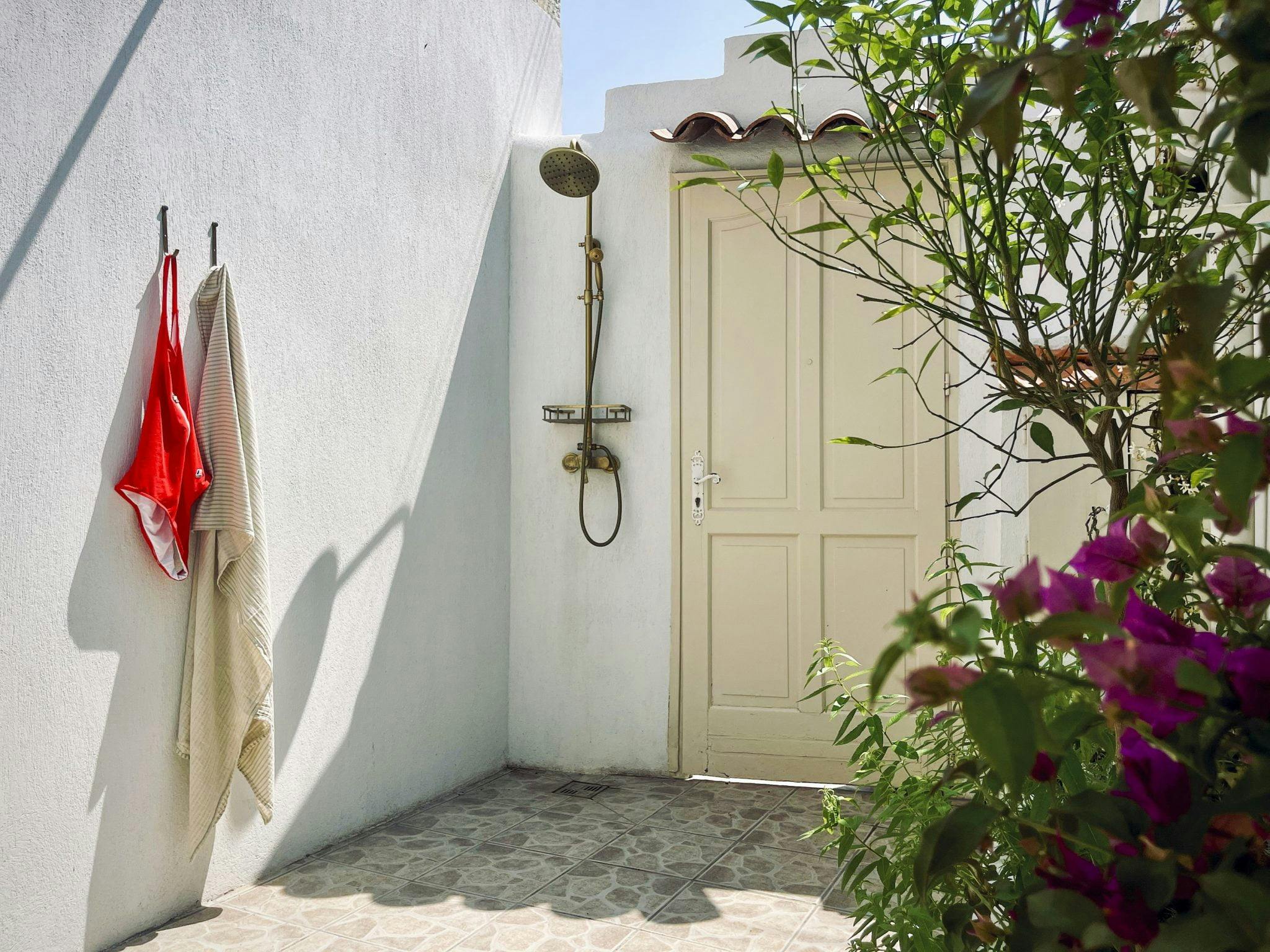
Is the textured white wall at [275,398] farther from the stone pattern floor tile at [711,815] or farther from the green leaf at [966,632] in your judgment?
the green leaf at [966,632]

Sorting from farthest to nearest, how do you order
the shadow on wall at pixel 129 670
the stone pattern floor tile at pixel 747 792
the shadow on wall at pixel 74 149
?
1. the stone pattern floor tile at pixel 747 792
2. the shadow on wall at pixel 129 670
3. the shadow on wall at pixel 74 149

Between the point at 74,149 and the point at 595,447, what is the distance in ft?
7.12

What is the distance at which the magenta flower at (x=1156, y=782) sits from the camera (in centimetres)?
36

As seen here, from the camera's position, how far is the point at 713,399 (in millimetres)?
4070

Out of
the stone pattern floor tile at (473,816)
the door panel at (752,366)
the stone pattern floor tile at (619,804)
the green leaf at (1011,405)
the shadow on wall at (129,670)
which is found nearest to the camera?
the green leaf at (1011,405)

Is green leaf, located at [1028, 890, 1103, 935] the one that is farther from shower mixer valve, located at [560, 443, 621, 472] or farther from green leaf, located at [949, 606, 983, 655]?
shower mixer valve, located at [560, 443, 621, 472]

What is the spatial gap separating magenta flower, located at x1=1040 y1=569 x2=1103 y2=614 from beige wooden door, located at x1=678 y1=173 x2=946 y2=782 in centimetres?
359

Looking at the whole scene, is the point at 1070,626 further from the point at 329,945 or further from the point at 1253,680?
the point at 329,945

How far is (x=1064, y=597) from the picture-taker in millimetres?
363

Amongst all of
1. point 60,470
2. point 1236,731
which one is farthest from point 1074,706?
point 60,470

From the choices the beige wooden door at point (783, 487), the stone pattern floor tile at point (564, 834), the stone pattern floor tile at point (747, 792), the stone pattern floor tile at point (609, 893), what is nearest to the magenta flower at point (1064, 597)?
the stone pattern floor tile at point (609, 893)

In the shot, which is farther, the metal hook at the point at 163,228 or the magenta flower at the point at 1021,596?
the metal hook at the point at 163,228

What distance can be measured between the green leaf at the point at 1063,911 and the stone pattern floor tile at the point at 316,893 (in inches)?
104

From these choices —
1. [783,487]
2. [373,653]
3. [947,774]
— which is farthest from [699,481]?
[947,774]
